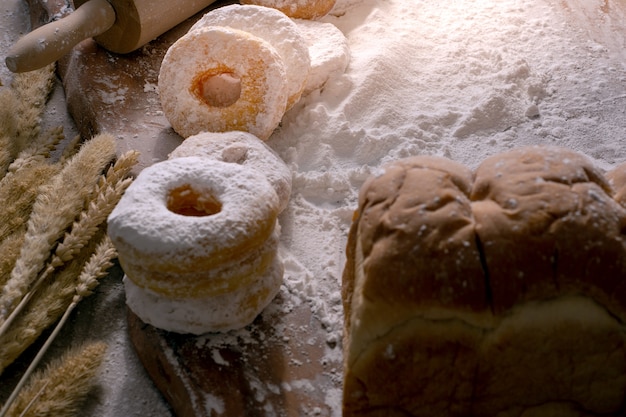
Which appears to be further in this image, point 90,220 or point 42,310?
point 90,220

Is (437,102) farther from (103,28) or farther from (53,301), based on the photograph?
(53,301)

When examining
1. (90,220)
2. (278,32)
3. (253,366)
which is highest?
(278,32)

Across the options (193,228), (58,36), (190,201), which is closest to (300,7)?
(58,36)

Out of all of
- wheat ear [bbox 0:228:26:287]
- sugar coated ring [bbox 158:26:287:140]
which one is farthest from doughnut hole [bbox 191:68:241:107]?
wheat ear [bbox 0:228:26:287]

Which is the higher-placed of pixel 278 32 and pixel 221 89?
pixel 278 32

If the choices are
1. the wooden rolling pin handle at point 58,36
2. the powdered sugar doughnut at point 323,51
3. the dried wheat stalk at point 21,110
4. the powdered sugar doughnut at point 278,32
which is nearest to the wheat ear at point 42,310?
the dried wheat stalk at point 21,110

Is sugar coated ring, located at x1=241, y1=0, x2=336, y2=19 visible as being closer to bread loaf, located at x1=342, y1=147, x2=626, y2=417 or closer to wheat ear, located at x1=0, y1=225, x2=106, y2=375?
wheat ear, located at x1=0, y1=225, x2=106, y2=375

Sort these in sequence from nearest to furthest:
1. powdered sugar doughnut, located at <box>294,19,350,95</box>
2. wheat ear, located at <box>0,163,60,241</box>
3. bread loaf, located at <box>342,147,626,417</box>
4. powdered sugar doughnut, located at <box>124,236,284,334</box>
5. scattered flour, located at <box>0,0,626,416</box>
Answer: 1. bread loaf, located at <box>342,147,626,417</box>
2. powdered sugar doughnut, located at <box>124,236,284,334</box>
3. wheat ear, located at <box>0,163,60,241</box>
4. scattered flour, located at <box>0,0,626,416</box>
5. powdered sugar doughnut, located at <box>294,19,350,95</box>
